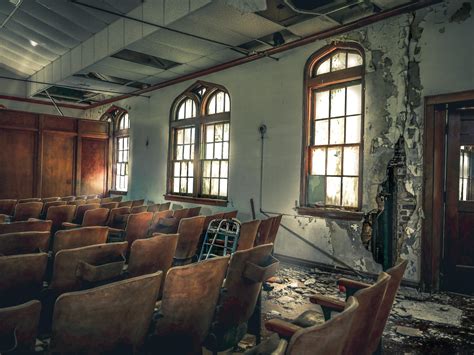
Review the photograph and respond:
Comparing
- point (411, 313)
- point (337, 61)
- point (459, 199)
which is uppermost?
point (337, 61)

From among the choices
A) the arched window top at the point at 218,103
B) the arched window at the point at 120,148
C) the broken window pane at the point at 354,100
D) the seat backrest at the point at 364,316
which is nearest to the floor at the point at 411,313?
the seat backrest at the point at 364,316

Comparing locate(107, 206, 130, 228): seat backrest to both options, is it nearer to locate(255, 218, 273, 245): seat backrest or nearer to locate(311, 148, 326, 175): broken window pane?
locate(255, 218, 273, 245): seat backrest

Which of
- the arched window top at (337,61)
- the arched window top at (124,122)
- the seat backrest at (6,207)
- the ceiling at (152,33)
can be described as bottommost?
the seat backrest at (6,207)

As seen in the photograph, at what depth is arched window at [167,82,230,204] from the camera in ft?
23.2

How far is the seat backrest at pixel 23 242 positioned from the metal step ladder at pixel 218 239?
195 centimetres

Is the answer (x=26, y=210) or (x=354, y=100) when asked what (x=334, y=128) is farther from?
(x=26, y=210)

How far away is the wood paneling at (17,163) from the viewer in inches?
323

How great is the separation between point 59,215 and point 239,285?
333 centimetres

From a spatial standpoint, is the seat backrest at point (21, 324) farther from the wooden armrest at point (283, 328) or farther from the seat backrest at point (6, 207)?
the seat backrest at point (6, 207)

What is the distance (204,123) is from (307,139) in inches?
108

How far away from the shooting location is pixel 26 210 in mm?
4797

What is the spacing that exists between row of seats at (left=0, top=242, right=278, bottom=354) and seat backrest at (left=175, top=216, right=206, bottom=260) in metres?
1.22

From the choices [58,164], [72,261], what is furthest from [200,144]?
[72,261]

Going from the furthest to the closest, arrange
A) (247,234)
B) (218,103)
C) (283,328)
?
(218,103), (247,234), (283,328)
